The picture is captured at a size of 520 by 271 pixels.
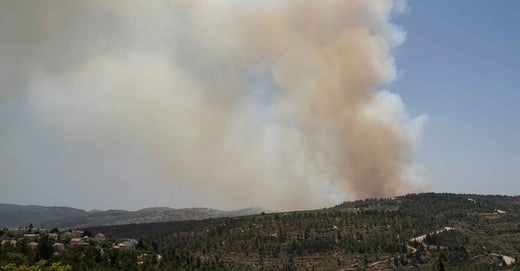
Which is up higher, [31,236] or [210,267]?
[31,236]

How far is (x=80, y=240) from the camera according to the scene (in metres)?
171

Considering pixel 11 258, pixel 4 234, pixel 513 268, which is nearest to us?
pixel 11 258

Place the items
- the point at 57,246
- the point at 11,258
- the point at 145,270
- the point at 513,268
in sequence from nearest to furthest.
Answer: the point at 11,258, the point at 145,270, the point at 57,246, the point at 513,268

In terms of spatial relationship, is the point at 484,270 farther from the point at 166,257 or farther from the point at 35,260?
the point at 35,260

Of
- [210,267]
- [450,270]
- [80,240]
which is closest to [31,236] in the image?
[80,240]

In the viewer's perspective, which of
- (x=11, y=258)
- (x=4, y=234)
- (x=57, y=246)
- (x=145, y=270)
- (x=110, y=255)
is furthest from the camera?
(x=4, y=234)

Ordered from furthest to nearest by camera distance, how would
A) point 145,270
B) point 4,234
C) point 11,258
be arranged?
point 4,234 < point 145,270 < point 11,258

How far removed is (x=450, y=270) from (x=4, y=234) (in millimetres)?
231821

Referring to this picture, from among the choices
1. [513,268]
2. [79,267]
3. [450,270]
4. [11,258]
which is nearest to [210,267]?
[79,267]

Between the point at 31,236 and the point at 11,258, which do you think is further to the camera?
the point at 31,236

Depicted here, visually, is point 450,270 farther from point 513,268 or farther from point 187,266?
point 187,266

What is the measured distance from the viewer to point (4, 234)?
170 meters

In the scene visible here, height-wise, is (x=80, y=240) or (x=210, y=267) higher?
(x=80, y=240)

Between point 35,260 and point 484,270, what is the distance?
686ft
